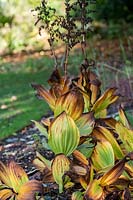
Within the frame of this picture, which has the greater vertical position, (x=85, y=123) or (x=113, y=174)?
(x=85, y=123)

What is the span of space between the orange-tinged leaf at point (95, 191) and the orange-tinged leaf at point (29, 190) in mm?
288

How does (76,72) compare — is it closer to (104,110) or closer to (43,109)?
(43,109)

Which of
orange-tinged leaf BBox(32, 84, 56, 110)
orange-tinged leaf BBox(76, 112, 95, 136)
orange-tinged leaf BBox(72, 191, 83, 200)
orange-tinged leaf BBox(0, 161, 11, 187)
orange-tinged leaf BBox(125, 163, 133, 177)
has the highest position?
orange-tinged leaf BBox(32, 84, 56, 110)

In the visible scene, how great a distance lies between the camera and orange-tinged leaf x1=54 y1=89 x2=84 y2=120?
3.30 m

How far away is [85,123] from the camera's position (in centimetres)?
330

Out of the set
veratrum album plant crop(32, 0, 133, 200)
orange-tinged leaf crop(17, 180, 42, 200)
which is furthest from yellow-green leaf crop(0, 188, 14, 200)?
veratrum album plant crop(32, 0, 133, 200)

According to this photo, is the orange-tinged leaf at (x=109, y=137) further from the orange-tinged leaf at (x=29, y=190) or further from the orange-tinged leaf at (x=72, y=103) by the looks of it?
A: the orange-tinged leaf at (x=29, y=190)

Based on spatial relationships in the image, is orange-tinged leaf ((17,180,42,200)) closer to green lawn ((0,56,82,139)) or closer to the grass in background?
the grass in background

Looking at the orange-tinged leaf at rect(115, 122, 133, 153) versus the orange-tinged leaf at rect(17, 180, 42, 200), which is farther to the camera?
the orange-tinged leaf at rect(115, 122, 133, 153)

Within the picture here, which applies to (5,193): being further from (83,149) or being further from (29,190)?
(83,149)

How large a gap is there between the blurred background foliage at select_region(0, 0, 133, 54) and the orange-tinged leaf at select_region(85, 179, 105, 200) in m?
9.79

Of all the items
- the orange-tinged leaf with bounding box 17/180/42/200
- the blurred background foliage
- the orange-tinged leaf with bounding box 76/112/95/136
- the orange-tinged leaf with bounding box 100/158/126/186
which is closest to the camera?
the orange-tinged leaf with bounding box 100/158/126/186

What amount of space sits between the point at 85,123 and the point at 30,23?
10.6m

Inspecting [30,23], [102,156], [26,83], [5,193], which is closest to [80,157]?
[102,156]
